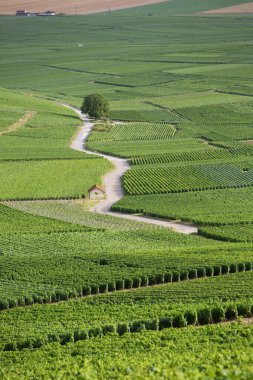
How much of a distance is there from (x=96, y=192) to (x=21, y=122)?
4420 cm

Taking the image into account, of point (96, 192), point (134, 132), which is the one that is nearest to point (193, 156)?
point (134, 132)

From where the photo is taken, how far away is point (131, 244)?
187 ft

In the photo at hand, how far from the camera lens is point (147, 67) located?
171625 millimetres

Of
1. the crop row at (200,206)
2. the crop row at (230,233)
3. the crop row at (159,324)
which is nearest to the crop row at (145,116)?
the crop row at (200,206)

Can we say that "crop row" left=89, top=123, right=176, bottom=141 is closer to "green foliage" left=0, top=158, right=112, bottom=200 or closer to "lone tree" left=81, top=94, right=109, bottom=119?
"lone tree" left=81, top=94, right=109, bottom=119

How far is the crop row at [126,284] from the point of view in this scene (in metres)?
44.7

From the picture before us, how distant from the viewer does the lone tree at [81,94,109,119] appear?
375ft

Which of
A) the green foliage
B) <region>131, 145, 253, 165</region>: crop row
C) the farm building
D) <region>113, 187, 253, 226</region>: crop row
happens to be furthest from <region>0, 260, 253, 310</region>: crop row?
<region>131, 145, 253, 165</region>: crop row

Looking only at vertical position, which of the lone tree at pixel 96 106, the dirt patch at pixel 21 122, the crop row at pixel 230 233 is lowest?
the dirt patch at pixel 21 122

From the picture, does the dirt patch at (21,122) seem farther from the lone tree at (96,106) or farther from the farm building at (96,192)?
the farm building at (96,192)

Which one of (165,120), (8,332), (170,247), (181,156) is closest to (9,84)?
(165,120)

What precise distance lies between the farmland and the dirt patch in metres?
0.14

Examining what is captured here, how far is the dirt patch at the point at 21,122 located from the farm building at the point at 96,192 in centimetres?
3507

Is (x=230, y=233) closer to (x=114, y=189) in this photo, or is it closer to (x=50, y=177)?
(x=114, y=189)
